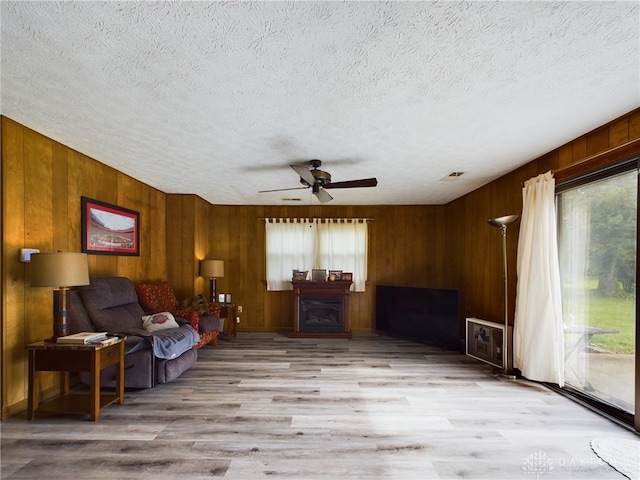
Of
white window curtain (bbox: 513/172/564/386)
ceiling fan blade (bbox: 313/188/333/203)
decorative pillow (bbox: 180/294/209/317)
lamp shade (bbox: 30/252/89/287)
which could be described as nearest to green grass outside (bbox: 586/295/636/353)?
white window curtain (bbox: 513/172/564/386)

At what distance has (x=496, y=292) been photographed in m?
4.20

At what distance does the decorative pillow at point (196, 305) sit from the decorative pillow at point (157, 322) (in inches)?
30.5

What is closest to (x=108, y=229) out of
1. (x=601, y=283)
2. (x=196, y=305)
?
(x=196, y=305)

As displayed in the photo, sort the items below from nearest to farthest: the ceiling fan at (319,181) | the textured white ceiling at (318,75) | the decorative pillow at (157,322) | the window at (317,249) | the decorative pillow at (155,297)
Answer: the textured white ceiling at (318,75), the ceiling fan at (319,181), the decorative pillow at (157,322), the decorative pillow at (155,297), the window at (317,249)

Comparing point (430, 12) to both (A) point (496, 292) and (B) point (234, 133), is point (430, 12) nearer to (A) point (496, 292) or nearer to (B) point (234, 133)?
(B) point (234, 133)

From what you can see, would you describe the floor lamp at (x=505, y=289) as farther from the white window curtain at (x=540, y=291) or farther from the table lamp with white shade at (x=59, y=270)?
the table lamp with white shade at (x=59, y=270)

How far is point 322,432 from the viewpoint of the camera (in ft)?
8.21

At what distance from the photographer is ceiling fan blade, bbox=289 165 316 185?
3074 mm

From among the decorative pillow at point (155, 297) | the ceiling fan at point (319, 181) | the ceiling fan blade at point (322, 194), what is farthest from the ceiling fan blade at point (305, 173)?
the decorative pillow at point (155, 297)

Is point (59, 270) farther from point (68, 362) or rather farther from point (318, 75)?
point (318, 75)

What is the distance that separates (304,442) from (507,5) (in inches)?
113

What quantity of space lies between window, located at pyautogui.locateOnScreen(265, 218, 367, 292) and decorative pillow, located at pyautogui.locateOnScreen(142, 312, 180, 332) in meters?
2.42

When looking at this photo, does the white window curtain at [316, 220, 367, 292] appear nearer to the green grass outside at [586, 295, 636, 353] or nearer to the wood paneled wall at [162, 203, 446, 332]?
the wood paneled wall at [162, 203, 446, 332]

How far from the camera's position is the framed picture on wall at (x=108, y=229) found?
3535mm
